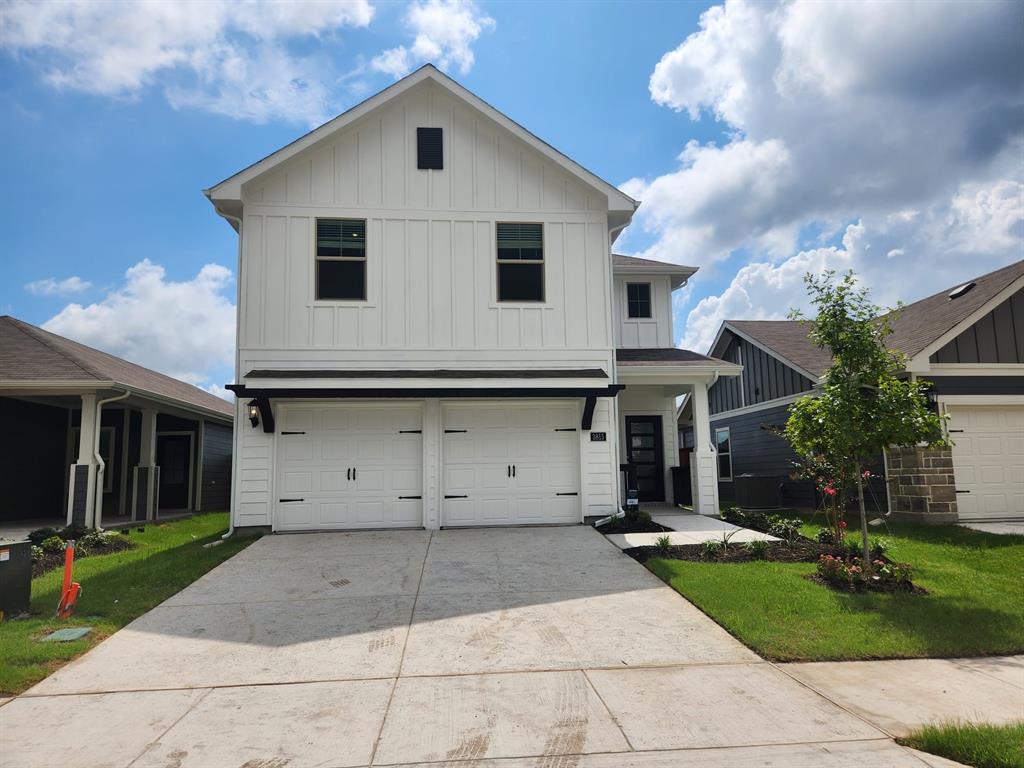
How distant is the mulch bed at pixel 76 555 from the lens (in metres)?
9.12

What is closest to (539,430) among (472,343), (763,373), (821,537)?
(472,343)

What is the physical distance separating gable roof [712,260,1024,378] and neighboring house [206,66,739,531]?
417cm

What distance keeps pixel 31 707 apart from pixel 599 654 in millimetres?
3961

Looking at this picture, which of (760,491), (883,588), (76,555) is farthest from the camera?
(760,491)

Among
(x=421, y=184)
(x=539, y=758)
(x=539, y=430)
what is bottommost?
(x=539, y=758)

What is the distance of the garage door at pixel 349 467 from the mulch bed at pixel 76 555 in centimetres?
244

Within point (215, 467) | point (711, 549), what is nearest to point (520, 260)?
point (711, 549)

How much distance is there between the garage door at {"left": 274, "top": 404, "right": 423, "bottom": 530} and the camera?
11.3 m

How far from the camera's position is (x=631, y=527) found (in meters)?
11.1

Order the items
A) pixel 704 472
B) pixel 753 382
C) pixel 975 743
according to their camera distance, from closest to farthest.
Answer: pixel 975 743, pixel 704 472, pixel 753 382

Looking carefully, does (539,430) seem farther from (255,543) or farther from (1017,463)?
(1017,463)

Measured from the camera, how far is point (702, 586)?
23.8ft

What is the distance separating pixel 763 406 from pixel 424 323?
989cm

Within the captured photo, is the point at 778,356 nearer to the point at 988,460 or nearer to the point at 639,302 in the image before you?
the point at 639,302
